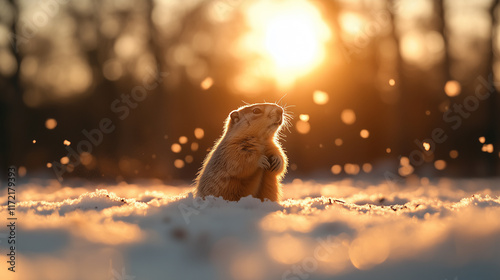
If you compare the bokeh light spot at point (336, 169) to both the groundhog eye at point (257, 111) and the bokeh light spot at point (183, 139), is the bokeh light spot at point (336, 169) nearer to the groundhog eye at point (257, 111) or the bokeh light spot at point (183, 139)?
the bokeh light spot at point (183, 139)

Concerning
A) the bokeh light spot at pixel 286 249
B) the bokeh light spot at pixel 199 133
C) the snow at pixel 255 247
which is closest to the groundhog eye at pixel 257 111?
the snow at pixel 255 247

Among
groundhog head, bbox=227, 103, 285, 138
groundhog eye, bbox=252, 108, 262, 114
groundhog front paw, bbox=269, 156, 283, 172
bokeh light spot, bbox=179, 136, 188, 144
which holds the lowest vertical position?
groundhog front paw, bbox=269, 156, 283, 172

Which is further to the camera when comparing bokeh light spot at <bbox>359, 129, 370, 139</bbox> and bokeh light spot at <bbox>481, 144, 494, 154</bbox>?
bokeh light spot at <bbox>481, 144, 494, 154</bbox>

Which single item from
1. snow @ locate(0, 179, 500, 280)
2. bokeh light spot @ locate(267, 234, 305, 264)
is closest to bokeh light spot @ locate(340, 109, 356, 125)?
snow @ locate(0, 179, 500, 280)

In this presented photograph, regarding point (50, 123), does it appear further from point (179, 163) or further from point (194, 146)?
point (194, 146)

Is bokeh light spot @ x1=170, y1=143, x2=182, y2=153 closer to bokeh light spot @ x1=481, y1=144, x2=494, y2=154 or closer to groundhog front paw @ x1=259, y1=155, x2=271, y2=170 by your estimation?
bokeh light spot @ x1=481, y1=144, x2=494, y2=154

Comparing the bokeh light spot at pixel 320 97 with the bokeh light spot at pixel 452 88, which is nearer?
the bokeh light spot at pixel 320 97

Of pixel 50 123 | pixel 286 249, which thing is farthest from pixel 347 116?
pixel 286 249

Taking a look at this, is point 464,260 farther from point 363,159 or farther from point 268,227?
point 363,159

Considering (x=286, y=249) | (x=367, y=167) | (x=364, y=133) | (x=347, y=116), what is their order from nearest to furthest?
1. (x=286, y=249)
2. (x=367, y=167)
3. (x=364, y=133)
4. (x=347, y=116)
